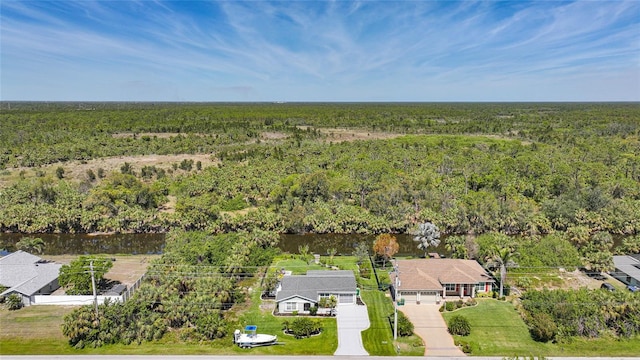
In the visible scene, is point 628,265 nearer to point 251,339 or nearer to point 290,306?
point 290,306

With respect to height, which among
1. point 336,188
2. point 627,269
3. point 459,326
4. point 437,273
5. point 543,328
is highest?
point 336,188

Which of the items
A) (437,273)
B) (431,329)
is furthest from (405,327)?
(437,273)

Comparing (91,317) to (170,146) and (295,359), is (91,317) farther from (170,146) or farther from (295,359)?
(170,146)

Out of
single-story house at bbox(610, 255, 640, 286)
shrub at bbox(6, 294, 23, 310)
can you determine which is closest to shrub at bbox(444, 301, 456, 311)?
single-story house at bbox(610, 255, 640, 286)

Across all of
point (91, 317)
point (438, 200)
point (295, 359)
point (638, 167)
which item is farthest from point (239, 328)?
point (638, 167)

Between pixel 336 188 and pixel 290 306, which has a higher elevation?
pixel 336 188

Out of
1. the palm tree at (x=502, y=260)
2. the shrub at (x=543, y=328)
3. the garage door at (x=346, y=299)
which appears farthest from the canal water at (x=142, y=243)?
the shrub at (x=543, y=328)
